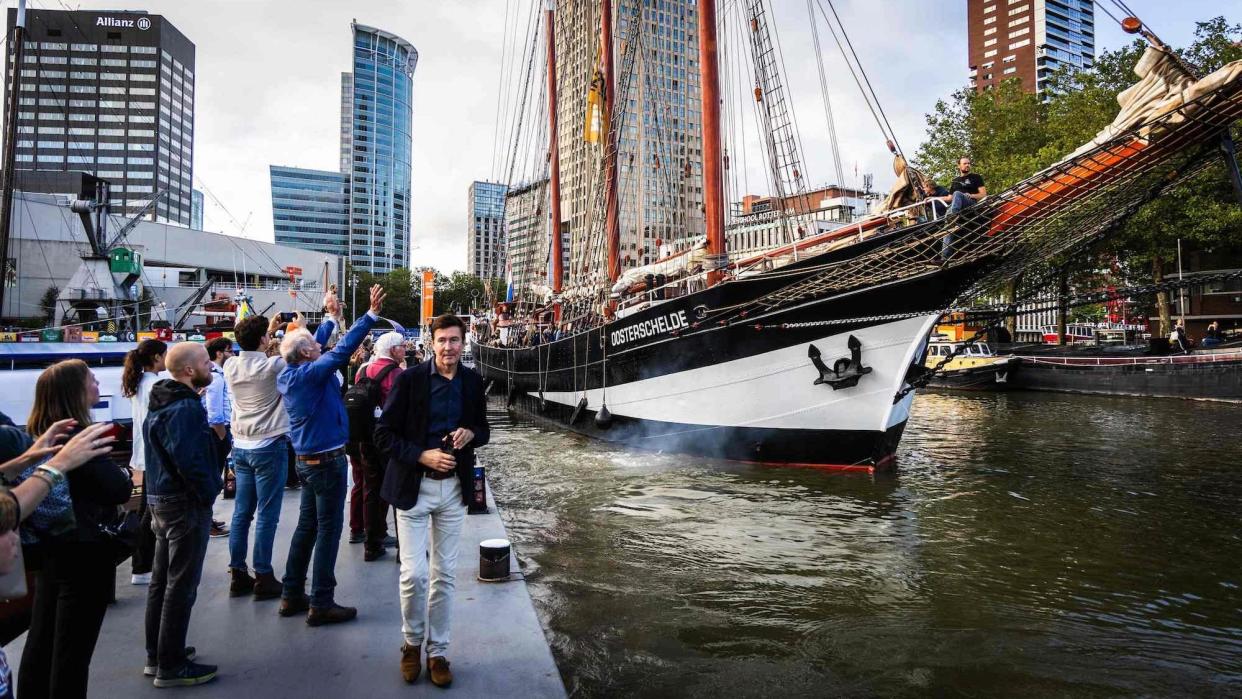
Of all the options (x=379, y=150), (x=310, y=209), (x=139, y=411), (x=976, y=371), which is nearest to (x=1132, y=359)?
(x=976, y=371)

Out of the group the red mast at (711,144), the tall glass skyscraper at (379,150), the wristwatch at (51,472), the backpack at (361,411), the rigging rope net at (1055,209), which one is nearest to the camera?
the wristwatch at (51,472)

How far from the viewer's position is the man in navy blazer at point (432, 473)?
11.6ft

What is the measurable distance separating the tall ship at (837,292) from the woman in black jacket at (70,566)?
9.22 m

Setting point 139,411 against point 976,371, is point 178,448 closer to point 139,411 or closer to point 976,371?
point 139,411

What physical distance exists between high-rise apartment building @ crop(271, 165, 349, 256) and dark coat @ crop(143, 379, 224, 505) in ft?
493

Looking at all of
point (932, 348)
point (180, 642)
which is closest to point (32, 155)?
point (932, 348)

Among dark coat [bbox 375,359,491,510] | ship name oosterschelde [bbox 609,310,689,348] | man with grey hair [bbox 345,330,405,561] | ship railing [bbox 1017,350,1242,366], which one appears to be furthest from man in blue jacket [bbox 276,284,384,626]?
ship railing [bbox 1017,350,1242,366]

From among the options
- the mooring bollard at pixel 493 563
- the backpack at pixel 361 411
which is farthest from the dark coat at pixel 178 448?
the backpack at pixel 361 411

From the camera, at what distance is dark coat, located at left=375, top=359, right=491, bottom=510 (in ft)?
11.7

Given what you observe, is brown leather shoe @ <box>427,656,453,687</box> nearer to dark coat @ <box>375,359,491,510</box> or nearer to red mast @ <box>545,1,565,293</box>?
dark coat @ <box>375,359,491,510</box>

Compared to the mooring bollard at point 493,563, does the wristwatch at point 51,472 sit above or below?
above

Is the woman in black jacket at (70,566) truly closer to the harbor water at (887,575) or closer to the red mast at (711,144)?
the harbor water at (887,575)

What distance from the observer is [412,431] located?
3682 mm

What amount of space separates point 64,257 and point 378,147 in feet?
393
